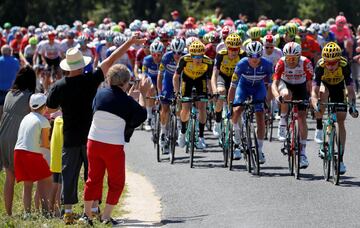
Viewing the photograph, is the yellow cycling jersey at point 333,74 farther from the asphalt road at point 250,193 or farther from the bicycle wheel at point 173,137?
the bicycle wheel at point 173,137

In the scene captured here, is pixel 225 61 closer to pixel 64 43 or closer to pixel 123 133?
pixel 123 133

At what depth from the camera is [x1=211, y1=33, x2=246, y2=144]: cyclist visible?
19.2 meters

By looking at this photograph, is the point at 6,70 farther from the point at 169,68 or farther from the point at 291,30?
the point at 291,30

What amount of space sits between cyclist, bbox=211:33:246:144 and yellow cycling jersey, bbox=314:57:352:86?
2.83 m

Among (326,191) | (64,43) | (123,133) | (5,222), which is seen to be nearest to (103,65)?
(123,133)

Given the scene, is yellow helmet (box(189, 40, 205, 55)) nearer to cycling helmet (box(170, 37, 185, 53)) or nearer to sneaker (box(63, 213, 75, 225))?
cycling helmet (box(170, 37, 185, 53))

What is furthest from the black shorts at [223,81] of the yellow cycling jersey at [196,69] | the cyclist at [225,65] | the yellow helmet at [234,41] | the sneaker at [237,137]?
the sneaker at [237,137]

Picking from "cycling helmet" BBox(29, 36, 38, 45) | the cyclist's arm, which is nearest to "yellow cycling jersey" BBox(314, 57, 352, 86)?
the cyclist's arm

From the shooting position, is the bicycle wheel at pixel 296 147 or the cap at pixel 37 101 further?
the bicycle wheel at pixel 296 147

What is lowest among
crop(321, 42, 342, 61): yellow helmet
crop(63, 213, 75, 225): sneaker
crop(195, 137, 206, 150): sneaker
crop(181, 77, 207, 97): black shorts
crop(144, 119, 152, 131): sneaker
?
crop(63, 213, 75, 225): sneaker

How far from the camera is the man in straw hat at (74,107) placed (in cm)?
1303

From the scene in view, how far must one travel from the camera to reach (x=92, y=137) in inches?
504

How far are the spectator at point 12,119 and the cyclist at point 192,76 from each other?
4.81 metres

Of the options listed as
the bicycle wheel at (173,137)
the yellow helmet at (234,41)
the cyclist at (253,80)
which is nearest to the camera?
the cyclist at (253,80)
